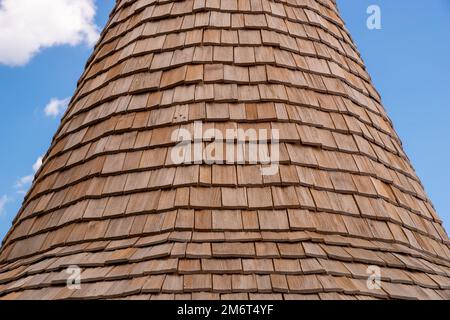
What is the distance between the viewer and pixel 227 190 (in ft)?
15.1

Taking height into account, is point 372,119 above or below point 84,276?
above

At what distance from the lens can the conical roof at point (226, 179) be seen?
13.8 ft

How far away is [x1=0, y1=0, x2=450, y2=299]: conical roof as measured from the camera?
4.22 m

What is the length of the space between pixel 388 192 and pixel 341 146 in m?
0.52

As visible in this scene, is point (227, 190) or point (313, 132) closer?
point (227, 190)

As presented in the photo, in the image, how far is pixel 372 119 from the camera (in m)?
5.76

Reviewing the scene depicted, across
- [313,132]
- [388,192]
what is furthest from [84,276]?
[388,192]

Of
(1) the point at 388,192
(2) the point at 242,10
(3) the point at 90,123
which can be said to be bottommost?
(1) the point at 388,192

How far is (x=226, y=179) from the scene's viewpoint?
463cm

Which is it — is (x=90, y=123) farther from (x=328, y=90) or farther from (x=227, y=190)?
(x=328, y=90)
